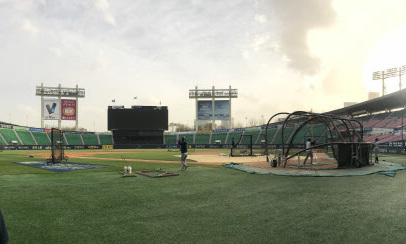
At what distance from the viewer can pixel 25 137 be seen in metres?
62.0

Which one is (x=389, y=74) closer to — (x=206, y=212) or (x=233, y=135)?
(x=233, y=135)

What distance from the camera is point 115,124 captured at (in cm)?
6625

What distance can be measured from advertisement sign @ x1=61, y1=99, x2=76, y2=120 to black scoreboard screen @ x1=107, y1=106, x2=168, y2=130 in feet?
41.4

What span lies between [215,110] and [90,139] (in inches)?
1376

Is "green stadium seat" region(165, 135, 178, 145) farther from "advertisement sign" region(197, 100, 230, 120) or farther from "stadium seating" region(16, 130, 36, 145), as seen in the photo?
"stadium seating" region(16, 130, 36, 145)

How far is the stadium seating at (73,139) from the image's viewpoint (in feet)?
220

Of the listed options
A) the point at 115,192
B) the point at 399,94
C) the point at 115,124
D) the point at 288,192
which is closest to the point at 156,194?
the point at 115,192

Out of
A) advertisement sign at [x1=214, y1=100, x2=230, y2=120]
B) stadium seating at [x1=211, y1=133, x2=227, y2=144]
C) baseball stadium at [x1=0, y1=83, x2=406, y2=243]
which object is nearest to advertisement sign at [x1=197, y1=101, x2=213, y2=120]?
advertisement sign at [x1=214, y1=100, x2=230, y2=120]

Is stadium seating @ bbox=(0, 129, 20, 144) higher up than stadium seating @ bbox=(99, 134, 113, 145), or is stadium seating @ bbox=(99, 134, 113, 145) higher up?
stadium seating @ bbox=(0, 129, 20, 144)

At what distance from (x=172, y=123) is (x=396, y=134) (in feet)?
410

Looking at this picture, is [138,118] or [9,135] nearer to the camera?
[9,135]

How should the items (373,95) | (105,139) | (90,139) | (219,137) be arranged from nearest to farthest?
(90,139), (105,139), (219,137), (373,95)

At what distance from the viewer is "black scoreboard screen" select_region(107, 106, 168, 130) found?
66.1 metres

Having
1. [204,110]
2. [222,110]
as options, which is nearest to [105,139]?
[204,110]
